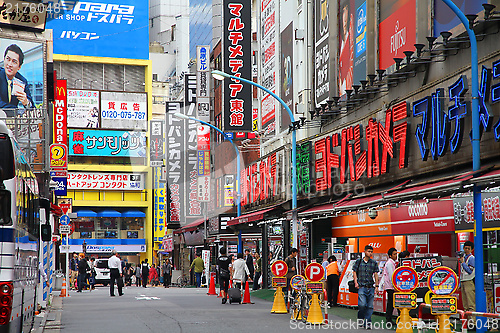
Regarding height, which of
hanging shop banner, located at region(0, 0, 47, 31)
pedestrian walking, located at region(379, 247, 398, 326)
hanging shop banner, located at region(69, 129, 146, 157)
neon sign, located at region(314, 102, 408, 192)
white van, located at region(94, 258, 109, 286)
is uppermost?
hanging shop banner, located at region(0, 0, 47, 31)

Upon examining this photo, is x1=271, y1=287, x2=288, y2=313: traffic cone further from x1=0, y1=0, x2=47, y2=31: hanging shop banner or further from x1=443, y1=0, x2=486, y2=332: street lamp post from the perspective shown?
x1=0, y1=0, x2=47, y2=31: hanging shop banner

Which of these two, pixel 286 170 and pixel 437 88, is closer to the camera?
pixel 437 88

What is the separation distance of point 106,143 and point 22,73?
41.1 meters

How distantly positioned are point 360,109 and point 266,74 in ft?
52.3

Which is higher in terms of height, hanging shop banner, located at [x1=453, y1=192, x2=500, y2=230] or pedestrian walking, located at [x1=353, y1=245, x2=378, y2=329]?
hanging shop banner, located at [x1=453, y1=192, x2=500, y2=230]

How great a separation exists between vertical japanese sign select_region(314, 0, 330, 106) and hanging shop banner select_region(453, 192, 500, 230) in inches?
506

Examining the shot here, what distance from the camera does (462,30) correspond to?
760 inches

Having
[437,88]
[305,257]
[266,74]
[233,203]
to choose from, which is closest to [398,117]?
[437,88]

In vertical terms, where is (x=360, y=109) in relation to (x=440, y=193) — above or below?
above

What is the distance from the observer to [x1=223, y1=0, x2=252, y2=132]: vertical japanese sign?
40781 mm

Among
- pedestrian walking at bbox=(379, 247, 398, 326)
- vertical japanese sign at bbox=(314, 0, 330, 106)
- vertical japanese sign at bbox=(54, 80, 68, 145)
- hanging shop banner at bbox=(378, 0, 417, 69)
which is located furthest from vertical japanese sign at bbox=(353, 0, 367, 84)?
vertical japanese sign at bbox=(54, 80, 68, 145)

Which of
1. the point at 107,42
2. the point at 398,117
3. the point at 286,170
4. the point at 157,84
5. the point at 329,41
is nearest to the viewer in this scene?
the point at 398,117

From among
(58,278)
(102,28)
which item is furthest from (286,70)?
(102,28)

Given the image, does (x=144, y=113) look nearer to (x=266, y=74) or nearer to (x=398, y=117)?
(x=266, y=74)
